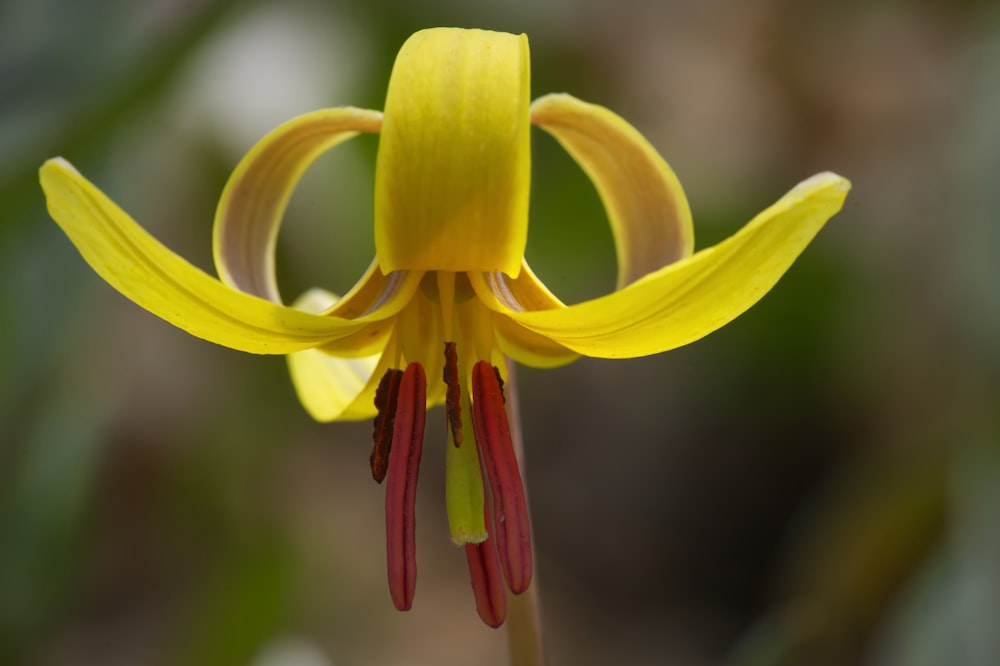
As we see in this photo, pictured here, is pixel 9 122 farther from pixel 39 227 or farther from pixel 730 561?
pixel 730 561

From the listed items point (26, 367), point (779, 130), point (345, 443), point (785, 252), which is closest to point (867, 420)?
point (779, 130)

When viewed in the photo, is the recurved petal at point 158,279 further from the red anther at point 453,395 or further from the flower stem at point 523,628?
the flower stem at point 523,628

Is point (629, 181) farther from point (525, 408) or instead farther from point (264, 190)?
point (525, 408)

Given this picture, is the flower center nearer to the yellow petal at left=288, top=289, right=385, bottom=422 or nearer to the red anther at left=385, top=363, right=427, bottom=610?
the red anther at left=385, top=363, right=427, bottom=610

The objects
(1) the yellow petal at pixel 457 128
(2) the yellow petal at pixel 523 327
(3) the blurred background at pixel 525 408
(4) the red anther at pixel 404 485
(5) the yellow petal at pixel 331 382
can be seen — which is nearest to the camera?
(1) the yellow petal at pixel 457 128

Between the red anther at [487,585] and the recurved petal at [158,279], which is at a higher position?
the recurved petal at [158,279]

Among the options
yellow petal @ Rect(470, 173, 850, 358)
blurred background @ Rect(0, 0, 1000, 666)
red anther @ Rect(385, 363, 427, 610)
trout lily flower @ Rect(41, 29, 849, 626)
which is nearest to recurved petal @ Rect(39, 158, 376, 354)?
trout lily flower @ Rect(41, 29, 849, 626)

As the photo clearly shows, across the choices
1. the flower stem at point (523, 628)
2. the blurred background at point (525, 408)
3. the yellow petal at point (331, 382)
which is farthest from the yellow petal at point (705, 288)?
the blurred background at point (525, 408)
